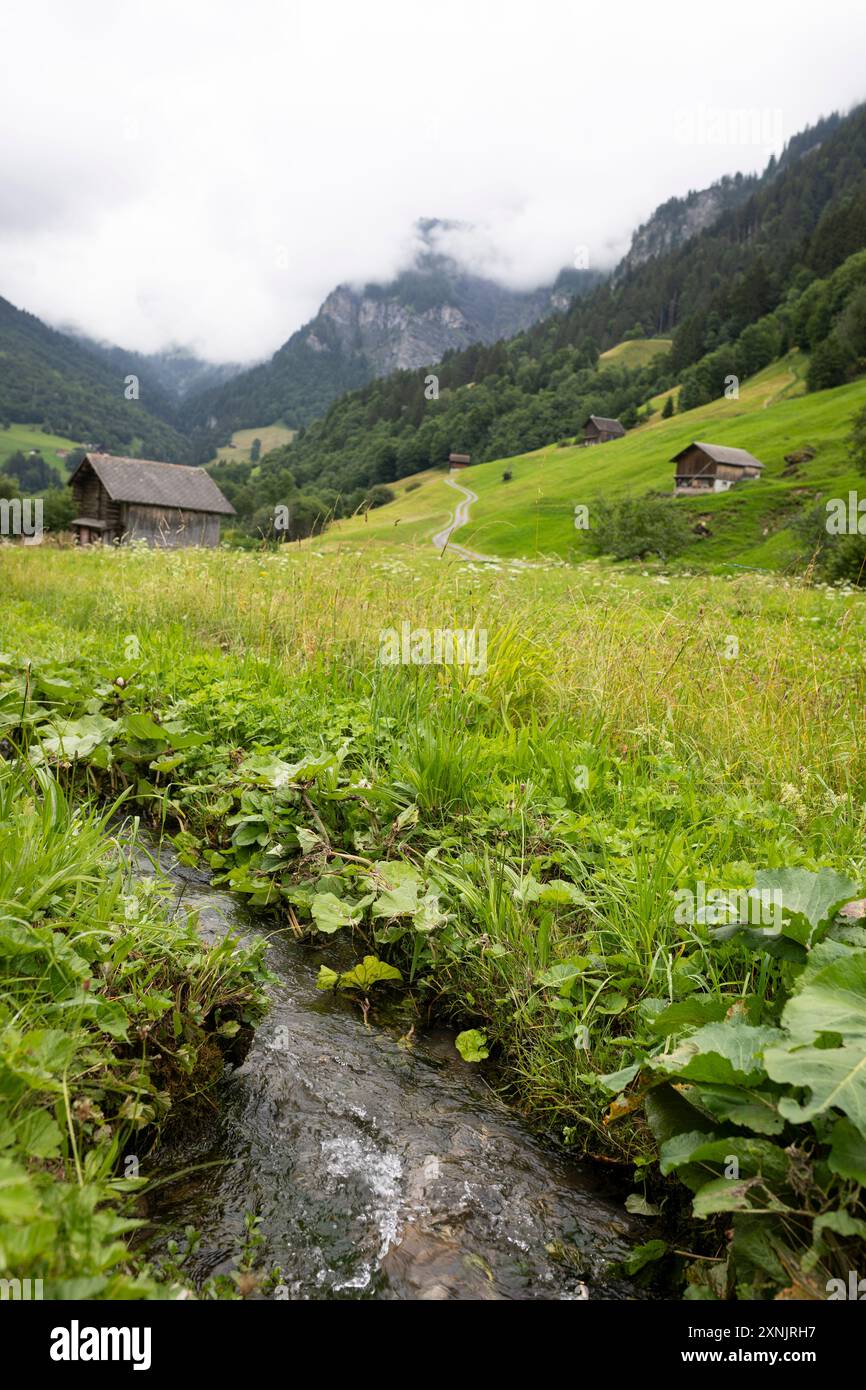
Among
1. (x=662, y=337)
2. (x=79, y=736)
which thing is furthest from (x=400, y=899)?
(x=662, y=337)

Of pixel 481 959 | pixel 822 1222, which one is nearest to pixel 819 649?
pixel 481 959

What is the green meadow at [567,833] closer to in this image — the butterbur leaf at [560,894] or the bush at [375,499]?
the butterbur leaf at [560,894]

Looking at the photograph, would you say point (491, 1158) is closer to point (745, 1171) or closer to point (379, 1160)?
point (379, 1160)

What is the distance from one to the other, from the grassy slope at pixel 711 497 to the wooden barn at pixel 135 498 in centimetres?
1459

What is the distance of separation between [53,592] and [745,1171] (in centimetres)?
1143

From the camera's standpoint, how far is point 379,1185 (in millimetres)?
2436

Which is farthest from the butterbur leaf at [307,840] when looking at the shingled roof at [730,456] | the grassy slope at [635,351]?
the grassy slope at [635,351]

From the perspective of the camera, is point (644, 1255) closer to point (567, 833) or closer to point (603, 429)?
point (567, 833)

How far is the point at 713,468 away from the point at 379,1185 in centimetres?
7753

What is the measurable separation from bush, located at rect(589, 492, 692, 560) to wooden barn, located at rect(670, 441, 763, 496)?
2122 cm

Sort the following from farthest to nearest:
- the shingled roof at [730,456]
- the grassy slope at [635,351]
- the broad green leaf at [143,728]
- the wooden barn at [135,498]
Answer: the grassy slope at [635,351] < the shingled roof at [730,456] < the wooden barn at [135,498] < the broad green leaf at [143,728]

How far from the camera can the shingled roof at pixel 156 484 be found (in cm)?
5178

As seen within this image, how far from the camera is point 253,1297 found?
1.94 metres
